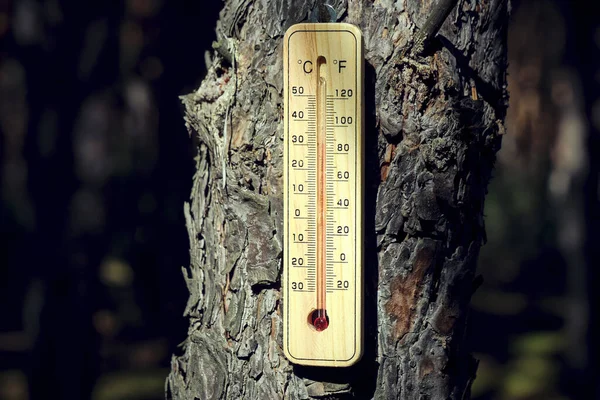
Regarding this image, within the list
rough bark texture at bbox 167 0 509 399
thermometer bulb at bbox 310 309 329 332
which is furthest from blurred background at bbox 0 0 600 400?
thermometer bulb at bbox 310 309 329 332

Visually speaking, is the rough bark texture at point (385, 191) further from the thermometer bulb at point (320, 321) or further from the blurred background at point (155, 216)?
the blurred background at point (155, 216)

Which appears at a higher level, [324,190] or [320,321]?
[324,190]

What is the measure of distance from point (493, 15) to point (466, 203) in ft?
1.58

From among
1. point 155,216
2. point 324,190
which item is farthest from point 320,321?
point 155,216

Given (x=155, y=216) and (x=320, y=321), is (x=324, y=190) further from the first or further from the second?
(x=155, y=216)

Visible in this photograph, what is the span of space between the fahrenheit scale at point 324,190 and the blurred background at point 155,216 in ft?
9.13

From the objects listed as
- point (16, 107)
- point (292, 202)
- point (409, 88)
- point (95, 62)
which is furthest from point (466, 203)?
point (16, 107)

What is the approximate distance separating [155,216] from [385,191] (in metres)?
6.21

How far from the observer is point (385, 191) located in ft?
5.91

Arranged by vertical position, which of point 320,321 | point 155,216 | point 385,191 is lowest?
point 320,321

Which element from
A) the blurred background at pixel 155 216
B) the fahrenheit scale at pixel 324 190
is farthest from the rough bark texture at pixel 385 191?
the blurred background at pixel 155 216

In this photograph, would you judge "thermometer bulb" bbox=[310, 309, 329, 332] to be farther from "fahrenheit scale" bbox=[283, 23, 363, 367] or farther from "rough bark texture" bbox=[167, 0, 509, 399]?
"rough bark texture" bbox=[167, 0, 509, 399]

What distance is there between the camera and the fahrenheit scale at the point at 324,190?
1739mm

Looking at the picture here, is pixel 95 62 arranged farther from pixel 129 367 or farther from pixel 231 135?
pixel 231 135
